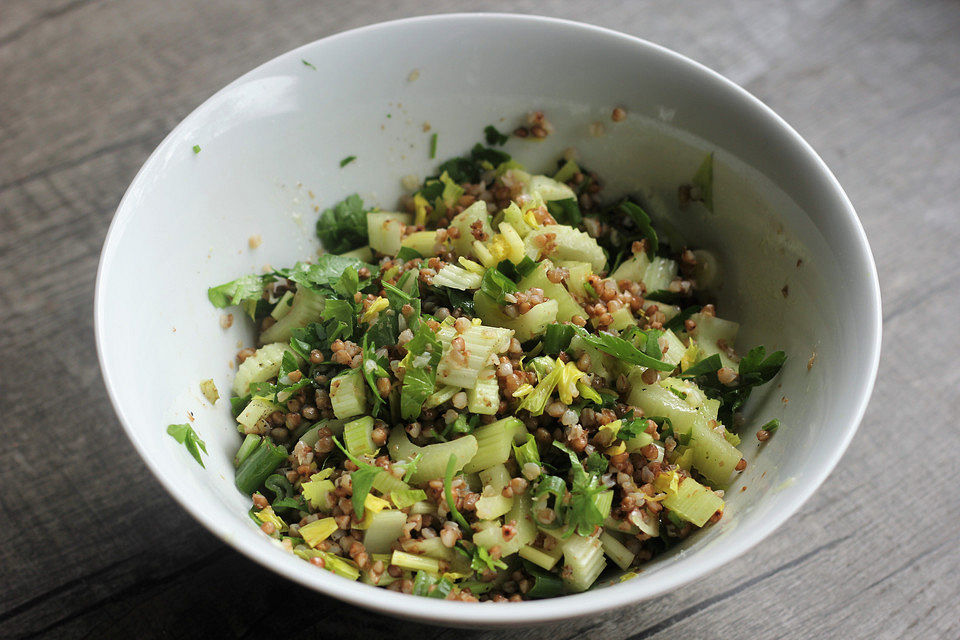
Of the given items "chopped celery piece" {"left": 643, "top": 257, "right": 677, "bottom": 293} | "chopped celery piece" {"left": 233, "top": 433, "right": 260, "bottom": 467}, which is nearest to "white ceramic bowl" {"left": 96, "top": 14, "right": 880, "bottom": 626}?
"chopped celery piece" {"left": 233, "top": 433, "right": 260, "bottom": 467}

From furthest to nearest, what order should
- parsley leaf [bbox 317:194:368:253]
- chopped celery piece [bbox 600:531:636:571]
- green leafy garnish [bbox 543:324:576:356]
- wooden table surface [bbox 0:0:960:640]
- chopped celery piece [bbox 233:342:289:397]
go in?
parsley leaf [bbox 317:194:368:253], wooden table surface [bbox 0:0:960:640], chopped celery piece [bbox 233:342:289:397], green leafy garnish [bbox 543:324:576:356], chopped celery piece [bbox 600:531:636:571]

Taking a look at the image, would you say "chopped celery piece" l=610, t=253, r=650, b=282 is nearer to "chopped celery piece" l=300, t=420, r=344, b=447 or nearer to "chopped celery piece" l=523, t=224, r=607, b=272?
"chopped celery piece" l=523, t=224, r=607, b=272

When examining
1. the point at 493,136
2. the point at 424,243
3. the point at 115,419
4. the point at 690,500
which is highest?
the point at 493,136

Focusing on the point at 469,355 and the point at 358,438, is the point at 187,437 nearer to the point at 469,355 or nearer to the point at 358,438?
the point at 358,438

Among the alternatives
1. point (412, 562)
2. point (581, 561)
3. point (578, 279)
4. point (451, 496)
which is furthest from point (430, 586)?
point (578, 279)

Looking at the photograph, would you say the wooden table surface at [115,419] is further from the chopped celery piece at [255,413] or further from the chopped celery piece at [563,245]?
the chopped celery piece at [563,245]

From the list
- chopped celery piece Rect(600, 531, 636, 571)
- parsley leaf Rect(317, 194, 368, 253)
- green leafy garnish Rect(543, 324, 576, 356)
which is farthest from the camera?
parsley leaf Rect(317, 194, 368, 253)

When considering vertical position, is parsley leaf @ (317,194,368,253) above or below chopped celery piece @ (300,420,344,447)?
above
